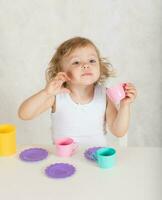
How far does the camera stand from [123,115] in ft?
4.25

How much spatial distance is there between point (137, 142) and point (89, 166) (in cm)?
125

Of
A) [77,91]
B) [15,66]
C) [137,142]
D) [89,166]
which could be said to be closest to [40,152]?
[89,166]

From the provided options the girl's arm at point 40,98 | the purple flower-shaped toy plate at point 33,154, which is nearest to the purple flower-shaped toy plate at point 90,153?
the purple flower-shaped toy plate at point 33,154

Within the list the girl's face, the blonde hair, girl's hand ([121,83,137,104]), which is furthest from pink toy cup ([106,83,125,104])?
the blonde hair

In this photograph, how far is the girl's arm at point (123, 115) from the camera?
1.22 m

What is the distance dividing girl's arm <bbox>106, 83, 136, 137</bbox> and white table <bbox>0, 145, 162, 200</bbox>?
0.64 feet

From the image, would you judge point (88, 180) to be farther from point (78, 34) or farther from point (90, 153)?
point (78, 34)

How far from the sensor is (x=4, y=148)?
1125 millimetres

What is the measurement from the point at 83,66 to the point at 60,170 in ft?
1.45

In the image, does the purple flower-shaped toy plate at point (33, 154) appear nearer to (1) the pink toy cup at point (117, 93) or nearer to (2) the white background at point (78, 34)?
(1) the pink toy cup at point (117, 93)

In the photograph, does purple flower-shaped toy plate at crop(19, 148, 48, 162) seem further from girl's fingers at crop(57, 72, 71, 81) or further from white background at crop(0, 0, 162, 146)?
white background at crop(0, 0, 162, 146)

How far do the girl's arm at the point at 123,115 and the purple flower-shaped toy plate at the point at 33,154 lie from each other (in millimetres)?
298

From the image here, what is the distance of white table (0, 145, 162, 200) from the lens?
0.90m

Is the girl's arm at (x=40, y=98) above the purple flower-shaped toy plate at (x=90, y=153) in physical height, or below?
above
